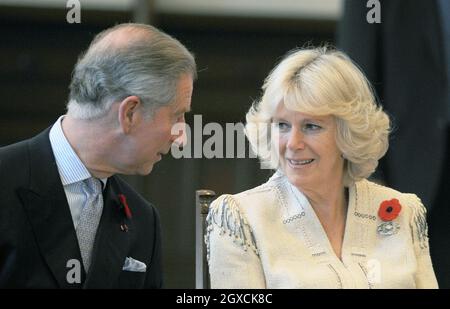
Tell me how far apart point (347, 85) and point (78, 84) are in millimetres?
617

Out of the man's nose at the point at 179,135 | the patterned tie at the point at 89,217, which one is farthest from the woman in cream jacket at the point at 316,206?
the patterned tie at the point at 89,217

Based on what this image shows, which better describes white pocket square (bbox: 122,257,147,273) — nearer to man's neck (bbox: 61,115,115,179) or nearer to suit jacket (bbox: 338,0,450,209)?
man's neck (bbox: 61,115,115,179)

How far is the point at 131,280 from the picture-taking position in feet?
6.44

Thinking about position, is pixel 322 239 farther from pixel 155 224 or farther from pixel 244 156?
pixel 155 224

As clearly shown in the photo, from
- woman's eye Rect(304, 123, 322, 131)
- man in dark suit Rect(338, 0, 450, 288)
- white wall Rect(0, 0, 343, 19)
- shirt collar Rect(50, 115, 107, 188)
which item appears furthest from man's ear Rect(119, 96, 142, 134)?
man in dark suit Rect(338, 0, 450, 288)

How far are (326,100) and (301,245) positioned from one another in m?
0.34

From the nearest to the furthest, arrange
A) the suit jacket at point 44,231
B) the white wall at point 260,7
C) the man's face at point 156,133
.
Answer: the suit jacket at point 44,231, the man's face at point 156,133, the white wall at point 260,7

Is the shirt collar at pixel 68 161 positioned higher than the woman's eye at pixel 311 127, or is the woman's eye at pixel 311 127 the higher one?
the woman's eye at pixel 311 127

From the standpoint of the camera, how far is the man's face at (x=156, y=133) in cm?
193

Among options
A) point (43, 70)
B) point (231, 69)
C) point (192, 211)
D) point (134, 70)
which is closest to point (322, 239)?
point (192, 211)

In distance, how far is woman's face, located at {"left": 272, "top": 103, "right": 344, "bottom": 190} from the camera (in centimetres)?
199

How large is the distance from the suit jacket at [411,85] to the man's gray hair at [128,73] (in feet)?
1.64

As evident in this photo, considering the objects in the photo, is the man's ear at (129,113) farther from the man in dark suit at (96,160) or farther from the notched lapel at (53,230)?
the notched lapel at (53,230)

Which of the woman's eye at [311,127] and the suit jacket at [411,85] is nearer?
the woman's eye at [311,127]
